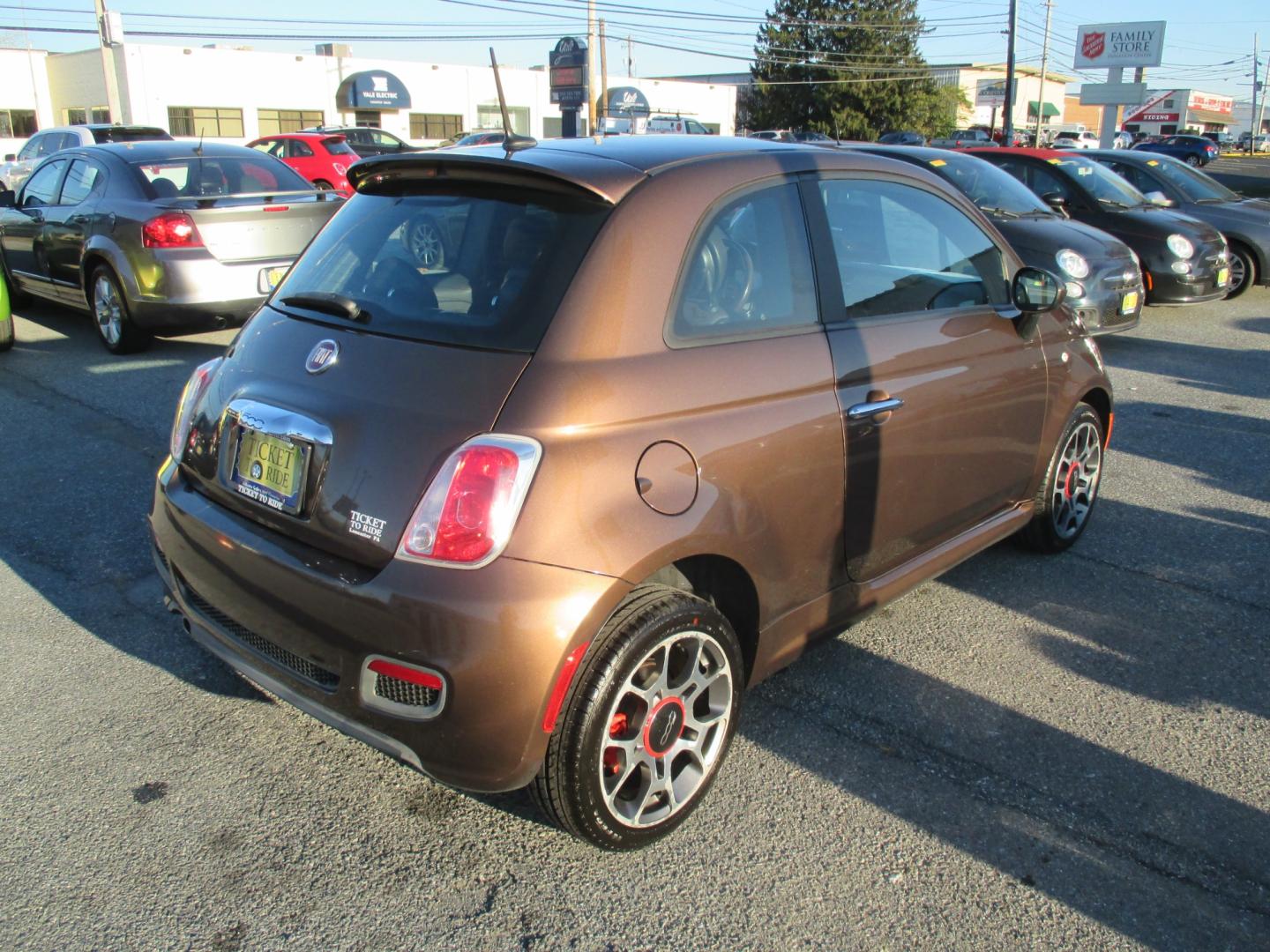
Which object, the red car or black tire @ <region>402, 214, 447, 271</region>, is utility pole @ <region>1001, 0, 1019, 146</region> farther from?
black tire @ <region>402, 214, 447, 271</region>

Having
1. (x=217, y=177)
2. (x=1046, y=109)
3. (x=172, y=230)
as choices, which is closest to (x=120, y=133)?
(x=217, y=177)

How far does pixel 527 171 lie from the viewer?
2.80 metres

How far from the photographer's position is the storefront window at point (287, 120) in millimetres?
44938

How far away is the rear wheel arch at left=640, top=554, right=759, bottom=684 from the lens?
9.09 feet

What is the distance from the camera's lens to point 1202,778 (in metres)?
3.09

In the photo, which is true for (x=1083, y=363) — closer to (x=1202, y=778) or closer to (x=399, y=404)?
(x=1202, y=778)

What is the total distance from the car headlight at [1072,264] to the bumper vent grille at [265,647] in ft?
24.4

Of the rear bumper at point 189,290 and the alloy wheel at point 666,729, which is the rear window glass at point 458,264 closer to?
the alloy wheel at point 666,729

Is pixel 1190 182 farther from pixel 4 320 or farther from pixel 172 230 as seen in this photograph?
pixel 4 320

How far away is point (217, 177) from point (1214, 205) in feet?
34.7

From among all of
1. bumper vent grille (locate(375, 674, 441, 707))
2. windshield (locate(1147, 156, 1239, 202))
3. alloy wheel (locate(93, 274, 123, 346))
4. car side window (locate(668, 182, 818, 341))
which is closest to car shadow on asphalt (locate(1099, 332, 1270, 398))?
windshield (locate(1147, 156, 1239, 202))

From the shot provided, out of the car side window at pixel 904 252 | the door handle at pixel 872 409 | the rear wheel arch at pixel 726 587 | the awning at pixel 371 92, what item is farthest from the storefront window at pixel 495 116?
the rear wheel arch at pixel 726 587

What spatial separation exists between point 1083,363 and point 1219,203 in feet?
31.1

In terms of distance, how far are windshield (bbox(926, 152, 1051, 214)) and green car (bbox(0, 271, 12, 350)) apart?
7.69m
